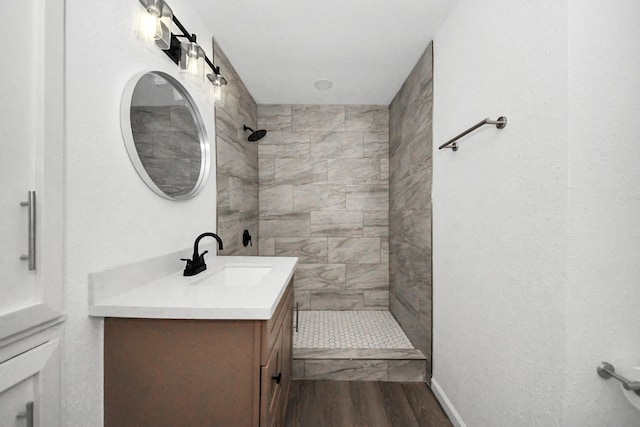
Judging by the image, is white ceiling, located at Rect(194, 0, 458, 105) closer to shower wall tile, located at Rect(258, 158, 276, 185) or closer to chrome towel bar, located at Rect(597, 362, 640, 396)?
shower wall tile, located at Rect(258, 158, 276, 185)

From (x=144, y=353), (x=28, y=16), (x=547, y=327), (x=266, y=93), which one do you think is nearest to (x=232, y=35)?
(x=266, y=93)

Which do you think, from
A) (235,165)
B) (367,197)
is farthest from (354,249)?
(235,165)

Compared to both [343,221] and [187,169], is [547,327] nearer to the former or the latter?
[187,169]

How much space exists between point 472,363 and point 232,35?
2.44m

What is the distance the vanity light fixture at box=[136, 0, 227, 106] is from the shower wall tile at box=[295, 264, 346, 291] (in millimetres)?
2016

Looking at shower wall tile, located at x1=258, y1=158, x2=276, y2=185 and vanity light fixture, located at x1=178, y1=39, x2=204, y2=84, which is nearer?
vanity light fixture, located at x1=178, y1=39, x2=204, y2=84

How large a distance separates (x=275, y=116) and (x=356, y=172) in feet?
3.56

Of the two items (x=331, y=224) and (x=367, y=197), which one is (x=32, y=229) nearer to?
(x=331, y=224)

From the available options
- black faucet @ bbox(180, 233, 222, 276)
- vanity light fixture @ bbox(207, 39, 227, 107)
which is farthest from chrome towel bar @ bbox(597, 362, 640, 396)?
vanity light fixture @ bbox(207, 39, 227, 107)

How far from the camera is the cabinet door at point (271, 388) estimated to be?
3.10 feet

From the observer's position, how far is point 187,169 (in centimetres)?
160

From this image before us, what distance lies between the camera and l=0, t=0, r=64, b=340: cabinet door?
0.71 metres

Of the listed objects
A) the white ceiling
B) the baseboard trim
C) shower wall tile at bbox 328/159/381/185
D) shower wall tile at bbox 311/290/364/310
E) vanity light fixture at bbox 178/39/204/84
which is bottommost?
the baseboard trim

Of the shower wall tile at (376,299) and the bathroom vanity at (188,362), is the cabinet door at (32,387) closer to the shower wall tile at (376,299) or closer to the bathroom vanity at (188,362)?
the bathroom vanity at (188,362)
